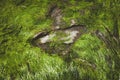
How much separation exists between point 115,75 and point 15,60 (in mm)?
1090

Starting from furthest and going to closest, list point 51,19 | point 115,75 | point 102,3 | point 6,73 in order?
1. point 102,3
2. point 51,19
3. point 115,75
4. point 6,73

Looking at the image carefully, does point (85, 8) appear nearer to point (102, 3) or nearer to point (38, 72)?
point (102, 3)

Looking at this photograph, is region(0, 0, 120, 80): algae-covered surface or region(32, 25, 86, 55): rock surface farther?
region(32, 25, 86, 55): rock surface

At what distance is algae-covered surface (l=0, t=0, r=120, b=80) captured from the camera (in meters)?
2.94

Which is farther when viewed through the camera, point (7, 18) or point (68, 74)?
point (7, 18)

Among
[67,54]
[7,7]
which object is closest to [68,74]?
[67,54]

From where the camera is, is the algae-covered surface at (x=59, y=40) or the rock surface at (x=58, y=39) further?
the rock surface at (x=58, y=39)

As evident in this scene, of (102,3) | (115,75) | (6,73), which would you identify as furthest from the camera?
(102,3)

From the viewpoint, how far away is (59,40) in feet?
10.3

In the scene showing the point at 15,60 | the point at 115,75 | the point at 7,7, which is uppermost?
the point at 7,7

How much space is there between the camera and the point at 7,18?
345 cm

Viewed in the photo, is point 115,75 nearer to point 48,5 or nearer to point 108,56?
point 108,56

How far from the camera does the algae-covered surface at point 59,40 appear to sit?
9.65 feet

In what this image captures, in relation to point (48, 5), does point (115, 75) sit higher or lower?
lower
